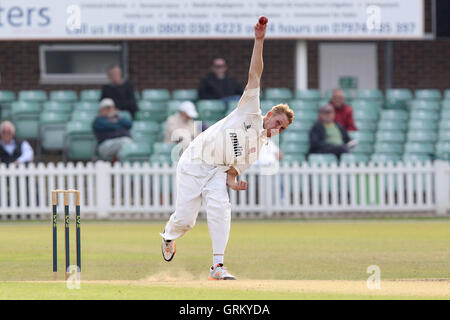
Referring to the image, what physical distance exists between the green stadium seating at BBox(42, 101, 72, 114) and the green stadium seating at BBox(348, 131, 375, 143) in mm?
5878

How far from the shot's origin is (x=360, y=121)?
20453mm

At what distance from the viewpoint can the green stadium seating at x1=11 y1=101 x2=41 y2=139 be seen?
20469mm

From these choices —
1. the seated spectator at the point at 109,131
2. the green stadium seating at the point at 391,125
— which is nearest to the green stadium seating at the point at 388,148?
the green stadium seating at the point at 391,125

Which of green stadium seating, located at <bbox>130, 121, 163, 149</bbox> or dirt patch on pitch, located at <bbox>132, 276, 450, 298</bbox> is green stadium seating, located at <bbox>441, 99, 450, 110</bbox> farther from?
dirt patch on pitch, located at <bbox>132, 276, 450, 298</bbox>

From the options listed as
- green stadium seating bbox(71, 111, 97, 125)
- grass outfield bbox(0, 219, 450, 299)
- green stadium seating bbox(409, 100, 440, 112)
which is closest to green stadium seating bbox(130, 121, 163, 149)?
green stadium seating bbox(71, 111, 97, 125)

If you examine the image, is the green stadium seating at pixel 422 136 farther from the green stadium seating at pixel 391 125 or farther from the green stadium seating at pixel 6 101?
Result: the green stadium seating at pixel 6 101

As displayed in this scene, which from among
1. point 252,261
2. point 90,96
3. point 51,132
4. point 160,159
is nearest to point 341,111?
point 160,159

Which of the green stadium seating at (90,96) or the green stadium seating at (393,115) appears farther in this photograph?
the green stadium seating at (90,96)

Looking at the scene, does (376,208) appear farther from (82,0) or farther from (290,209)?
(82,0)

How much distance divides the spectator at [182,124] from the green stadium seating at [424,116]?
15.3ft

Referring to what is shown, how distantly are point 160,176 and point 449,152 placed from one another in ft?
18.3

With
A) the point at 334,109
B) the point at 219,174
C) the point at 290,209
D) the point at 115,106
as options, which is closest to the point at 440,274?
the point at 219,174

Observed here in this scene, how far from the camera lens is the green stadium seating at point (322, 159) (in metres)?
18.9

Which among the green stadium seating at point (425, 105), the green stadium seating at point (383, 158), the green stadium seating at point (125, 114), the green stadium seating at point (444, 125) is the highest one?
the green stadium seating at point (425, 105)
